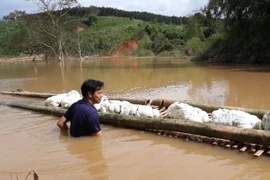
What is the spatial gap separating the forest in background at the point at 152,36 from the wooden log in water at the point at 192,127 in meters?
17.3

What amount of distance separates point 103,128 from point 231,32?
67.2 ft

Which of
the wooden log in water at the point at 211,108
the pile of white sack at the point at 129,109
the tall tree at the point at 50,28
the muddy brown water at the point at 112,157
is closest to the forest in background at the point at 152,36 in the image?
the tall tree at the point at 50,28

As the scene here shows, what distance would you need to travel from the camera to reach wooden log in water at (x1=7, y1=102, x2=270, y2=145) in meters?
4.66

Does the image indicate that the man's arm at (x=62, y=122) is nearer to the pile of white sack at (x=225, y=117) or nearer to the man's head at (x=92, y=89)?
the man's head at (x=92, y=89)

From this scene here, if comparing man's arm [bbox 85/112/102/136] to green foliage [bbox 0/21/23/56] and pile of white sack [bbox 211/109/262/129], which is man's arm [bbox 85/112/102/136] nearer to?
pile of white sack [bbox 211/109/262/129]

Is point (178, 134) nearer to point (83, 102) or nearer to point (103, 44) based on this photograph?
point (83, 102)

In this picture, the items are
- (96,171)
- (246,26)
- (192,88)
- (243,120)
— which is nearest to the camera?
(96,171)

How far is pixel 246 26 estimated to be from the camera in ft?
76.4

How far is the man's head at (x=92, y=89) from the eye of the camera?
4.99 meters

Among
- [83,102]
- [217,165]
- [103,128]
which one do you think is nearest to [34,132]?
[103,128]

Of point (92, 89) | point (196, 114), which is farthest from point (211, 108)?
point (92, 89)

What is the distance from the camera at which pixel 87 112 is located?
502 centimetres

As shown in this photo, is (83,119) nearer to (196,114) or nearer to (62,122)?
(62,122)

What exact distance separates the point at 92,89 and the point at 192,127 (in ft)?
5.19
